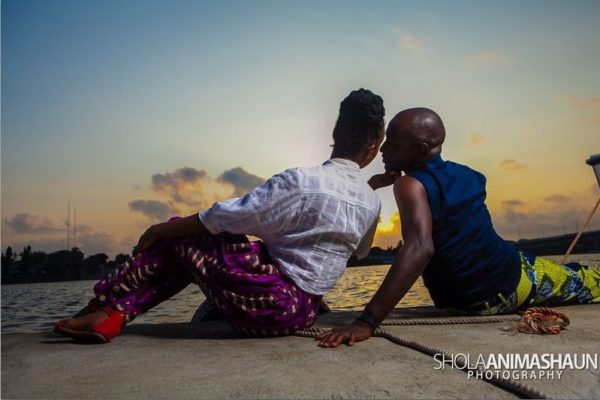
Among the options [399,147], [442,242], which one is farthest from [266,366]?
[399,147]

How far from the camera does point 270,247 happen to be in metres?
2.84

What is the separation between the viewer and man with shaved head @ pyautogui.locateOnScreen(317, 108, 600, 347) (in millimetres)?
2717

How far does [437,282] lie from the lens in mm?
3342

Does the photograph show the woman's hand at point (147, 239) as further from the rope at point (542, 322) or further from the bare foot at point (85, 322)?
the rope at point (542, 322)

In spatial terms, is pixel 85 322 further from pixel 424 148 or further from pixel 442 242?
pixel 424 148

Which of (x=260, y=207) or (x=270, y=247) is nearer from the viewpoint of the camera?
(x=260, y=207)

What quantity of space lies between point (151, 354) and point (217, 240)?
68 centimetres

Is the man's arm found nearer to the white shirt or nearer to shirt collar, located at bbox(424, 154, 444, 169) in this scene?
the white shirt

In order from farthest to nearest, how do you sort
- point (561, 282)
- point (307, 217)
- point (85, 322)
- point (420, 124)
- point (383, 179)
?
point (561, 282) < point (383, 179) < point (420, 124) < point (85, 322) < point (307, 217)

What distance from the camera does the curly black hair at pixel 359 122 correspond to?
2896 millimetres

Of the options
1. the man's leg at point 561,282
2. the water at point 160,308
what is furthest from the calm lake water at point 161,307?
the man's leg at point 561,282

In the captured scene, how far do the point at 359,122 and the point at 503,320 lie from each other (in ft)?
4.80

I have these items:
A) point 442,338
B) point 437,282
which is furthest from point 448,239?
point 442,338

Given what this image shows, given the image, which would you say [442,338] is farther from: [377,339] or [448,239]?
[448,239]
